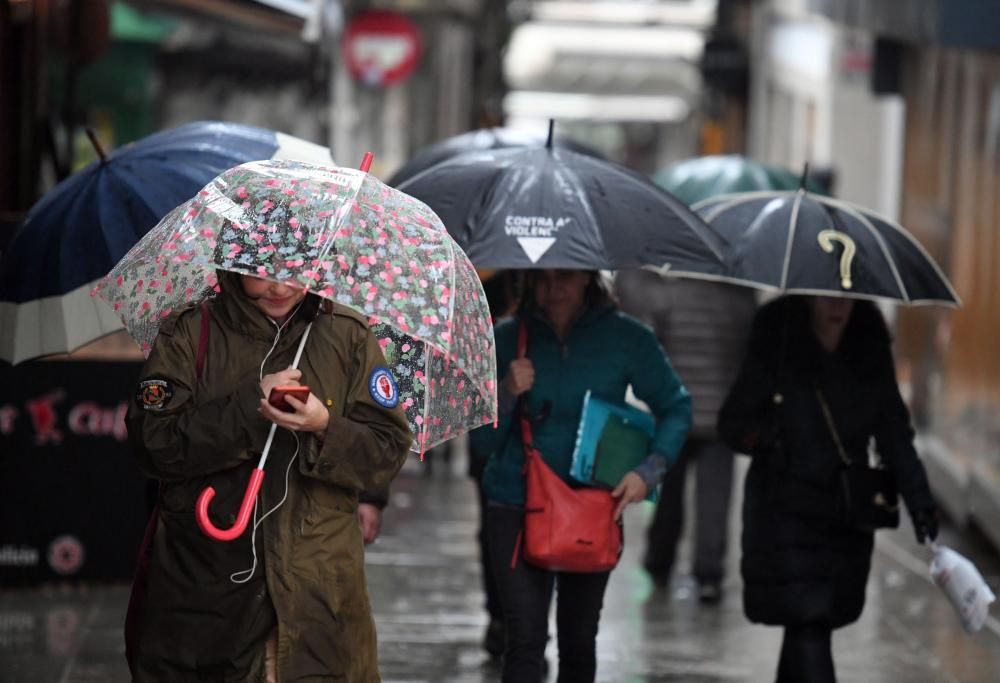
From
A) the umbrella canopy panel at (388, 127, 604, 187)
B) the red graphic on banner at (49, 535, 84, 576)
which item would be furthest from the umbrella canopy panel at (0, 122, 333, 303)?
the red graphic on banner at (49, 535, 84, 576)

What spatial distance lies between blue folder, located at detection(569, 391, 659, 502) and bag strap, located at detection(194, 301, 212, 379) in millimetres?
1826

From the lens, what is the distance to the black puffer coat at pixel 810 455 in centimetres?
673

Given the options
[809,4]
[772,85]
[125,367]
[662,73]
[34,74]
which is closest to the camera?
[125,367]

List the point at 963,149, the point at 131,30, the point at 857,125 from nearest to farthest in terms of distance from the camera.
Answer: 1. the point at 963,149
2. the point at 131,30
3. the point at 857,125

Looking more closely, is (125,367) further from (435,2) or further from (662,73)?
(662,73)

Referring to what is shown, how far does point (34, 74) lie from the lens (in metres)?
11.7

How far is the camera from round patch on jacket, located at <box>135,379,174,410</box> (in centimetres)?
462

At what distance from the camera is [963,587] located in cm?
656

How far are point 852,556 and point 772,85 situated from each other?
24.6 m

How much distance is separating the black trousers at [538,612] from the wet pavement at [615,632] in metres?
1.62

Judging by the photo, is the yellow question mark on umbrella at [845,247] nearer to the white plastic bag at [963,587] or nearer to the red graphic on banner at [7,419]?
the white plastic bag at [963,587]

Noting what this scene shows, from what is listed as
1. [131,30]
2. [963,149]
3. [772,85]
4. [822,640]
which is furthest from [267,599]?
[772,85]

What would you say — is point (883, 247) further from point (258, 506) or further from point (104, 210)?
point (258, 506)

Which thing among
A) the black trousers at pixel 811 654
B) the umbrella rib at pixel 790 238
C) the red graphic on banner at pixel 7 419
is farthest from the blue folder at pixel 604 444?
the red graphic on banner at pixel 7 419
